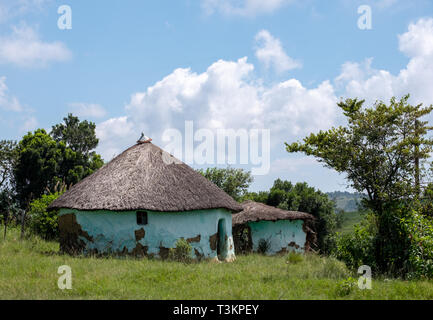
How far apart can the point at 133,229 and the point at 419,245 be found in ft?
28.1

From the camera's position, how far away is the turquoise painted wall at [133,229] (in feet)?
44.3

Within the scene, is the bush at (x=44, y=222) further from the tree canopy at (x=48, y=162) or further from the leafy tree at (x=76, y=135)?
the leafy tree at (x=76, y=135)

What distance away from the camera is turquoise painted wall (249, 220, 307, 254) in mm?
19984

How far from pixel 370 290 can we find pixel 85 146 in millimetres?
27995

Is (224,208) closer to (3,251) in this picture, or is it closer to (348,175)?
(348,175)

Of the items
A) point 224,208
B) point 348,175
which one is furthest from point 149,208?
point 348,175

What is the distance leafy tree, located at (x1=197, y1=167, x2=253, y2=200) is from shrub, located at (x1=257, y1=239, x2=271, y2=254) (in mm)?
9128

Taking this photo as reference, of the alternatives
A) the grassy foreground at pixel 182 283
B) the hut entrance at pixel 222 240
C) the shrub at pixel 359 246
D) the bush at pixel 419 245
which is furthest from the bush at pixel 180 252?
the bush at pixel 419 245

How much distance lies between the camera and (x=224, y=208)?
15484mm

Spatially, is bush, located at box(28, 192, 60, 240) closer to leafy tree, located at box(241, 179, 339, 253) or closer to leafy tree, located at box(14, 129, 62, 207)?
leafy tree, located at box(14, 129, 62, 207)

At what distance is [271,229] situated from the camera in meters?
20.1

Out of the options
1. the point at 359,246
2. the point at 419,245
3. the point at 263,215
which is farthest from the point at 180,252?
the point at 263,215

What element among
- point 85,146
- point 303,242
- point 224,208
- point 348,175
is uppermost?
point 85,146

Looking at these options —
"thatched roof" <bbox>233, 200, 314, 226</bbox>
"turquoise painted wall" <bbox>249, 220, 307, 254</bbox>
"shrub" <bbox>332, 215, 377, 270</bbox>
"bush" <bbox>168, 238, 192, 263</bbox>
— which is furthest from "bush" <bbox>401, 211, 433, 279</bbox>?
"turquoise painted wall" <bbox>249, 220, 307, 254</bbox>
